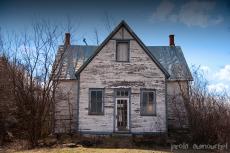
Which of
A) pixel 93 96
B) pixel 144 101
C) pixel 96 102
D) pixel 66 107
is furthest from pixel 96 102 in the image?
pixel 66 107

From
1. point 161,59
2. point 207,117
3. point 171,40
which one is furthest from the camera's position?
point 171,40

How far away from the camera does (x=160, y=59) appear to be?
2828 cm

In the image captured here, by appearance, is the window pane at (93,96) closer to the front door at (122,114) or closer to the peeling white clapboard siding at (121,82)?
the peeling white clapboard siding at (121,82)

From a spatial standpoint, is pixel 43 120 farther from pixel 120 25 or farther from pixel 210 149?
pixel 210 149

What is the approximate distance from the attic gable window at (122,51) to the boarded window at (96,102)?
261cm

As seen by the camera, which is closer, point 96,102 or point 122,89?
point 96,102

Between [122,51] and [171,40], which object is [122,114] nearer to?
[122,51]

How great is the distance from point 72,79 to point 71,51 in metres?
3.74

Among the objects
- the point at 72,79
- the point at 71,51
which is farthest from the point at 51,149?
the point at 71,51

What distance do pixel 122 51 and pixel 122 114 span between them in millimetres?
4237

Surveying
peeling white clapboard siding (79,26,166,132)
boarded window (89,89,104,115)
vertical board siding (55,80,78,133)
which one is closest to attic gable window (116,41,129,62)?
peeling white clapboard siding (79,26,166,132)

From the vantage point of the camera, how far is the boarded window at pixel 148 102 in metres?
22.5

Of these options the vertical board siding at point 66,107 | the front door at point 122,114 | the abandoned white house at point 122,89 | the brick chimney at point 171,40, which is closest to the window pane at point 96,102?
the abandoned white house at point 122,89

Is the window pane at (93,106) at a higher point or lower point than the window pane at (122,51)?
lower
